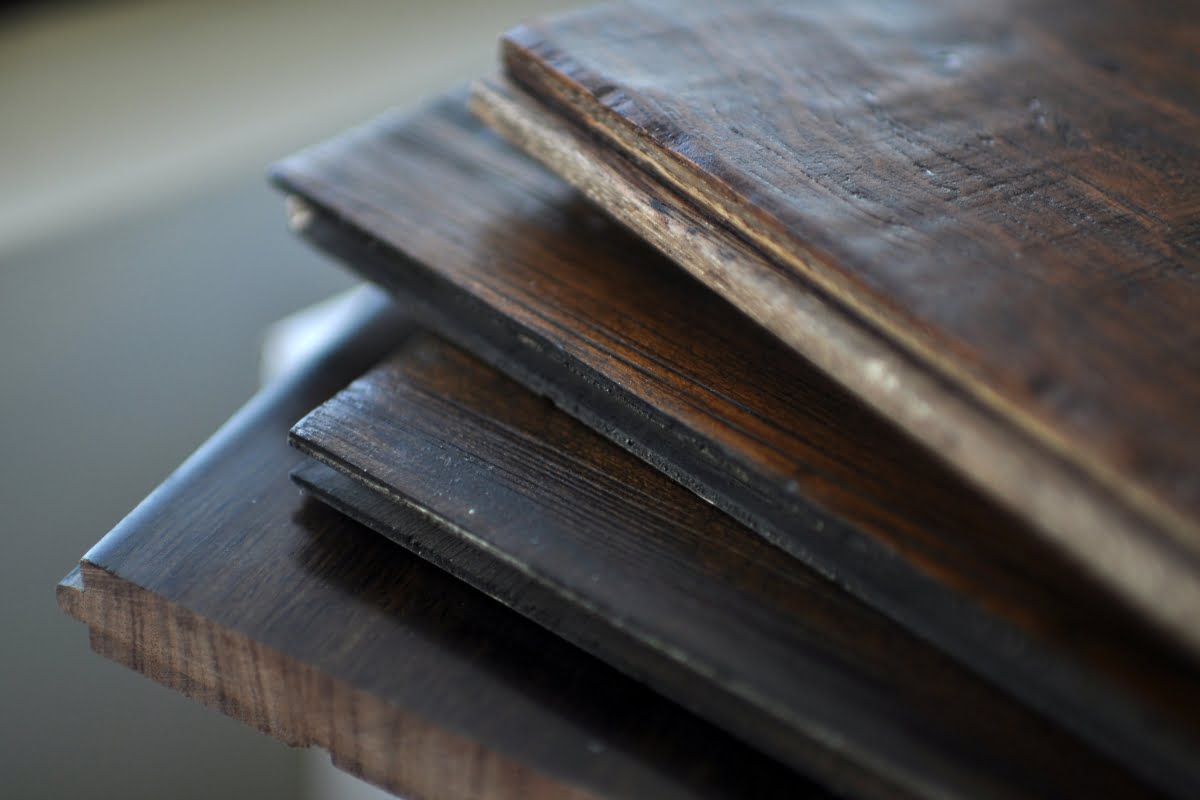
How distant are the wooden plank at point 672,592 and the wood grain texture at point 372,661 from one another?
3 cm

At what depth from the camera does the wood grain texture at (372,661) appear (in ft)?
1.83

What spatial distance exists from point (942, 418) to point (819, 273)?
3.8 inches

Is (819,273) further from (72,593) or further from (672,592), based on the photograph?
(72,593)

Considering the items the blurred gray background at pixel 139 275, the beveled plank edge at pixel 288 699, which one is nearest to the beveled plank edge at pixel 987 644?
the beveled plank edge at pixel 288 699

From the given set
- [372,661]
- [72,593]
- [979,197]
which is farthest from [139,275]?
[979,197]

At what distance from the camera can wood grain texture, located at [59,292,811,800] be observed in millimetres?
559

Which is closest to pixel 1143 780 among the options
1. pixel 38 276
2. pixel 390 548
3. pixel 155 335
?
pixel 390 548

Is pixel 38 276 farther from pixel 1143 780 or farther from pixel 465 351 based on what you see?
pixel 1143 780

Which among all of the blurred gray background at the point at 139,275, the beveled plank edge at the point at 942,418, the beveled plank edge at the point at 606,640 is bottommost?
the blurred gray background at the point at 139,275

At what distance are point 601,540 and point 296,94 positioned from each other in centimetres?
138

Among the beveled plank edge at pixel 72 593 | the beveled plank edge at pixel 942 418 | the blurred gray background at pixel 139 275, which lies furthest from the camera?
the blurred gray background at pixel 139 275

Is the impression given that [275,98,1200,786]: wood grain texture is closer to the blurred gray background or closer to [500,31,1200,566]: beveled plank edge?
[500,31,1200,566]: beveled plank edge

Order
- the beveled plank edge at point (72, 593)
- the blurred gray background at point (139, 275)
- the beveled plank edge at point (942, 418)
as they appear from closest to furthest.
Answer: the beveled plank edge at point (942, 418)
the beveled plank edge at point (72, 593)
the blurred gray background at point (139, 275)

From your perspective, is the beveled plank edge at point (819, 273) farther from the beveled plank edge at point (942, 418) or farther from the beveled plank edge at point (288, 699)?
the beveled plank edge at point (288, 699)
